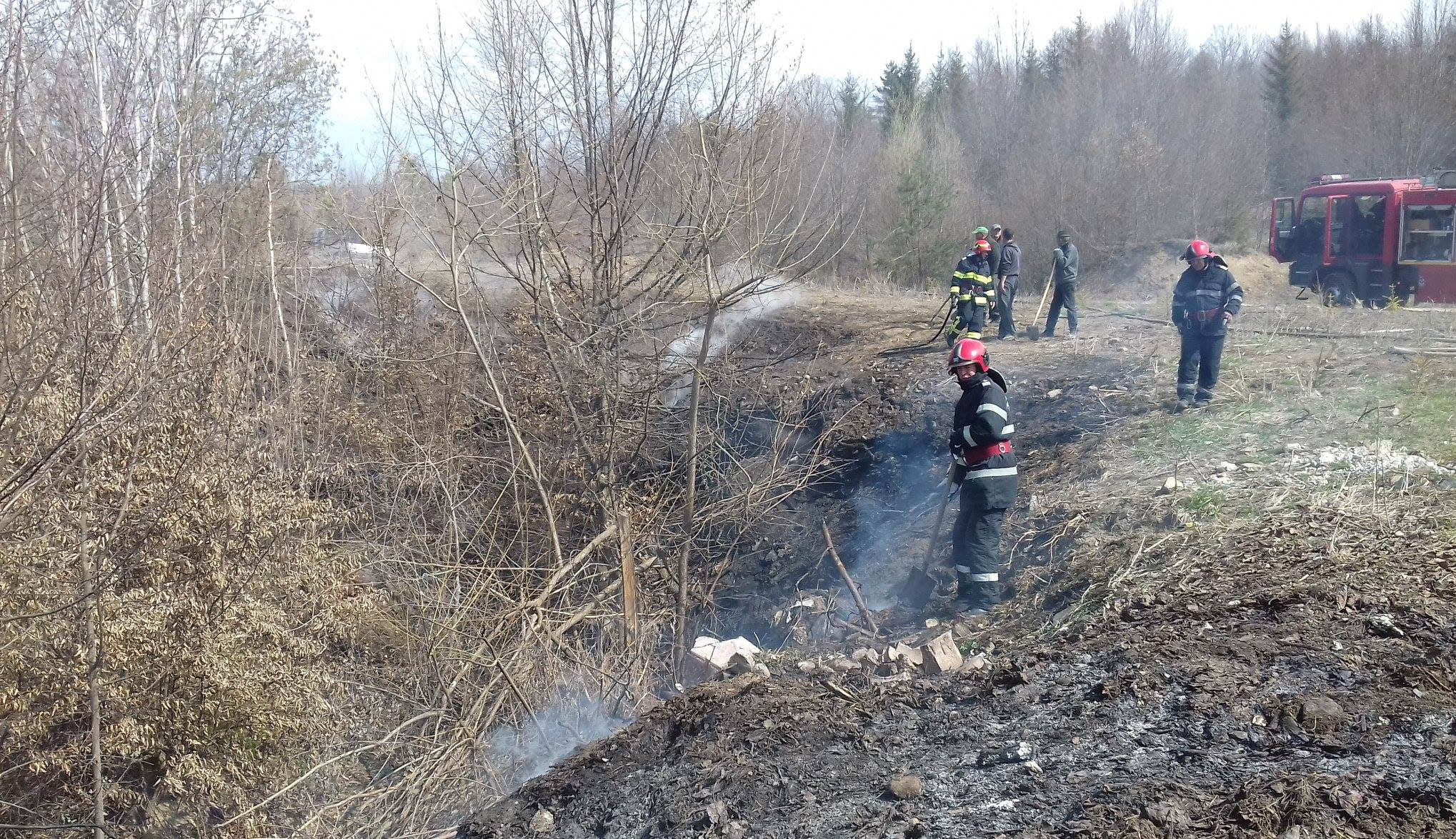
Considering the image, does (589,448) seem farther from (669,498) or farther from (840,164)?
(840,164)

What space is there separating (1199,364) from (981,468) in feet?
12.7

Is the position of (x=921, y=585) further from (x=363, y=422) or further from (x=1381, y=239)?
(x=1381, y=239)

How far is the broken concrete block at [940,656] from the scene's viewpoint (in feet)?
18.0

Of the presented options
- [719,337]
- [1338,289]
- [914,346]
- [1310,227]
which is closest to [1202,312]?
[914,346]

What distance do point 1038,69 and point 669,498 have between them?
42.2 metres

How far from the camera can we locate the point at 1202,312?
871cm

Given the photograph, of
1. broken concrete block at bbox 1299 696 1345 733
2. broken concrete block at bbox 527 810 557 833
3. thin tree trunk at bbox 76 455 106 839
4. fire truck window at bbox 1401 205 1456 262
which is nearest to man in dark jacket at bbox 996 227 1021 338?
fire truck window at bbox 1401 205 1456 262

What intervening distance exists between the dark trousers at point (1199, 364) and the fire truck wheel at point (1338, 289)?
1095 cm

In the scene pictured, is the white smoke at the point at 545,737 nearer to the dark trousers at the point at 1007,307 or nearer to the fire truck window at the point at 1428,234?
the dark trousers at the point at 1007,307

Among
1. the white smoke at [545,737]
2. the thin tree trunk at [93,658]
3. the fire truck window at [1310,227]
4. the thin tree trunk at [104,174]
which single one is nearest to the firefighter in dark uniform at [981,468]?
the white smoke at [545,737]

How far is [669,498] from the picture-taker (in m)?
9.27

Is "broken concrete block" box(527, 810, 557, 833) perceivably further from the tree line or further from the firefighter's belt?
the firefighter's belt

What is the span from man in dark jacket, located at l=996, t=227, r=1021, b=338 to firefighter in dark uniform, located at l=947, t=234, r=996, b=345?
19.3 inches

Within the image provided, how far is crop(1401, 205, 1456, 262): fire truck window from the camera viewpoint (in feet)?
56.5
